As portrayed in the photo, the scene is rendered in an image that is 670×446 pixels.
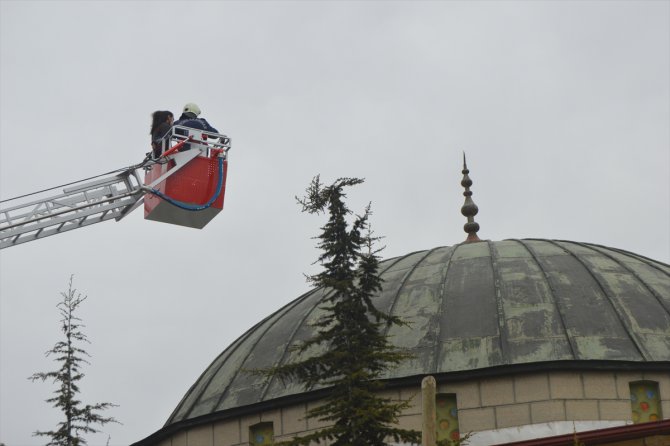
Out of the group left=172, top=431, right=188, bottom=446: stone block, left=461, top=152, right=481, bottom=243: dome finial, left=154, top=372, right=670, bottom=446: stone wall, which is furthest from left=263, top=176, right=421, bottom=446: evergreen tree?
left=461, top=152, right=481, bottom=243: dome finial

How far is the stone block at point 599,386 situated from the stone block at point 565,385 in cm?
13

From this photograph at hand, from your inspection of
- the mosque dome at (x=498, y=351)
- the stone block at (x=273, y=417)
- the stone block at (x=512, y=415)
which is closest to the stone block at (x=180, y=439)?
the mosque dome at (x=498, y=351)

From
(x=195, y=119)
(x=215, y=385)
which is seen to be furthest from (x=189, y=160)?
(x=215, y=385)

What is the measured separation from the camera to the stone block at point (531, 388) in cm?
2822

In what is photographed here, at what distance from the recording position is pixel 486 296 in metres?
31.4

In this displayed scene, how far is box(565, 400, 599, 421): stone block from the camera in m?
27.9

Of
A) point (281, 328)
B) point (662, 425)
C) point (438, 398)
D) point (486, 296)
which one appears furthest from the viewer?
point (281, 328)

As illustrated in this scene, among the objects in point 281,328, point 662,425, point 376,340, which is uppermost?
point 281,328

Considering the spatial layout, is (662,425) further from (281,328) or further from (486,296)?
(281,328)

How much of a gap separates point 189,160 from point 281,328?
10.3 metres

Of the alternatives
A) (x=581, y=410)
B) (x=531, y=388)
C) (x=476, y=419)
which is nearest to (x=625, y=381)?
(x=581, y=410)

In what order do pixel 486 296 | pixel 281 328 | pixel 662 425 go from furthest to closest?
pixel 281 328 → pixel 486 296 → pixel 662 425

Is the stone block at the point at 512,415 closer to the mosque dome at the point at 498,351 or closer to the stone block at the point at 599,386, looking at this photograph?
the mosque dome at the point at 498,351

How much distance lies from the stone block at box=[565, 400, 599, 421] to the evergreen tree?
230 inches
